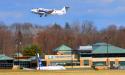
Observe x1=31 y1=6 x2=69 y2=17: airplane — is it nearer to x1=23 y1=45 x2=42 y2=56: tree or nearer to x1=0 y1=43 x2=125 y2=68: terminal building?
x1=0 y1=43 x2=125 y2=68: terminal building

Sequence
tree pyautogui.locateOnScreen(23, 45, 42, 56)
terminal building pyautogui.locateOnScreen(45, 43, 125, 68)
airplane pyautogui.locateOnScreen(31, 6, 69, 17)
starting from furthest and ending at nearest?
tree pyautogui.locateOnScreen(23, 45, 42, 56) < terminal building pyautogui.locateOnScreen(45, 43, 125, 68) < airplane pyautogui.locateOnScreen(31, 6, 69, 17)

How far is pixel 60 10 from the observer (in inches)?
2549

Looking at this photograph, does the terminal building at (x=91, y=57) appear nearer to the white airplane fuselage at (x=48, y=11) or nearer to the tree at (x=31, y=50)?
the tree at (x=31, y=50)

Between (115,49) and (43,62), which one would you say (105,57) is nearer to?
(115,49)

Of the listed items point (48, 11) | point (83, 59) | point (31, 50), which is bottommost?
point (83, 59)

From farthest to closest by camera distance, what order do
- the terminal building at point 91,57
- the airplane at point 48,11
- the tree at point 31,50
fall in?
1. the tree at point 31,50
2. the terminal building at point 91,57
3. the airplane at point 48,11

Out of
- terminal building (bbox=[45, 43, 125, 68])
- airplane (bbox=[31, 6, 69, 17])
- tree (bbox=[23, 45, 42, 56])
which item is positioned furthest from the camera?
tree (bbox=[23, 45, 42, 56])

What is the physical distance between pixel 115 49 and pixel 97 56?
7761 millimetres

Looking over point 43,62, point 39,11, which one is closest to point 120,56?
point 43,62

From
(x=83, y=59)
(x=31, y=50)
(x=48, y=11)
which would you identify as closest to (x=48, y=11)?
(x=48, y=11)

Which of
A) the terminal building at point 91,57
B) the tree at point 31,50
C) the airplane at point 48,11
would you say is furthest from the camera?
the tree at point 31,50

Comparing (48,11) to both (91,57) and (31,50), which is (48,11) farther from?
(31,50)

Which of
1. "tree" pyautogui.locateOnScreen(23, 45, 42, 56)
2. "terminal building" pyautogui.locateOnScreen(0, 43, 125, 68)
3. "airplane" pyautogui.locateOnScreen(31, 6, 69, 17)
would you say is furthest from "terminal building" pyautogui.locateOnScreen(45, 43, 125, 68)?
"airplane" pyautogui.locateOnScreen(31, 6, 69, 17)

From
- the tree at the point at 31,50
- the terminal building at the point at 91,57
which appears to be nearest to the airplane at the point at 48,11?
the terminal building at the point at 91,57
